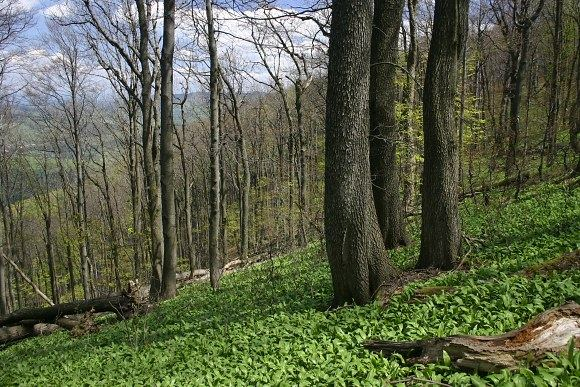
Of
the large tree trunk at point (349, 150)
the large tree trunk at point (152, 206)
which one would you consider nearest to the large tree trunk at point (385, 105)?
the large tree trunk at point (349, 150)

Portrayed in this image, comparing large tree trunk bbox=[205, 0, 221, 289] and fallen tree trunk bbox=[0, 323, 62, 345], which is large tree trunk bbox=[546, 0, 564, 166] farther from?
fallen tree trunk bbox=[0, 323, 62, 345]

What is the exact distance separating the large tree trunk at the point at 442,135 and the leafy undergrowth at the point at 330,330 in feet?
1.95

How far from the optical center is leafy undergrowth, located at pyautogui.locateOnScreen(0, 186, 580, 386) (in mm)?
4195

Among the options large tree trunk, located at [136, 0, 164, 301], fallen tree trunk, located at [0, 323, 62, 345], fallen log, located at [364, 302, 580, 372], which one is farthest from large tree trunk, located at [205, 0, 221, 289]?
fallen log, located at [364, 302, 580, 372]

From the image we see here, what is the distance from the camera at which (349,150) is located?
6203 mm

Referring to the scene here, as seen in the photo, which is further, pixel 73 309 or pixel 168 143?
pixel 73 309

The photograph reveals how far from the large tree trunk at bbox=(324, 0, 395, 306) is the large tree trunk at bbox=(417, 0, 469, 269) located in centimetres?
151

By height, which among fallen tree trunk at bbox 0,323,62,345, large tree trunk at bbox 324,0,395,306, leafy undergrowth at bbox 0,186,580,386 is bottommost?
fallen tree trunk at bbox 0,323,62,345

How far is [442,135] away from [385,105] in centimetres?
206

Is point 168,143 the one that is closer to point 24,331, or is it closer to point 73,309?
point 73,309

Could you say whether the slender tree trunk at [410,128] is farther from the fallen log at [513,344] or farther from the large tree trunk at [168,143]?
the fallen log at [513,344]

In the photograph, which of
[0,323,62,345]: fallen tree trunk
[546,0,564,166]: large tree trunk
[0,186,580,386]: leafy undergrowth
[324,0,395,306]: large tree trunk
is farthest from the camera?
[546,0,564,166]: large tree trunk

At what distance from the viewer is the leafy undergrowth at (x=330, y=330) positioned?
4195mm

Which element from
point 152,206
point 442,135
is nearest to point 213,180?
point 152,206
